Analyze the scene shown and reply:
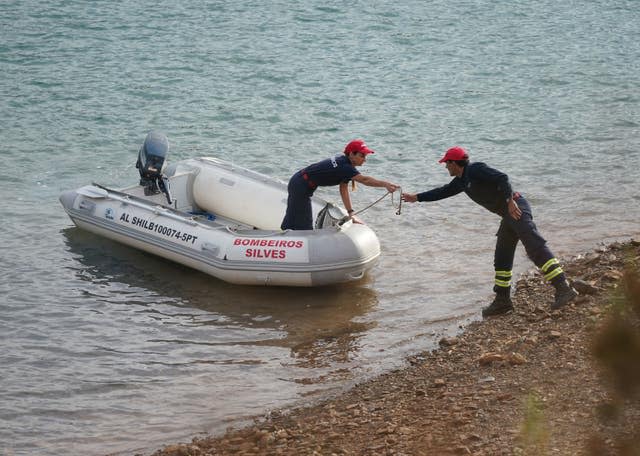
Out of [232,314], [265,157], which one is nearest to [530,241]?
[232,314]

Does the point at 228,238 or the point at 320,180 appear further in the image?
the point at 228,238

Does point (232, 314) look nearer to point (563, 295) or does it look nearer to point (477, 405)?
point (563, 295)

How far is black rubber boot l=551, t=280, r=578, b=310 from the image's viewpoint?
7137 millimetres

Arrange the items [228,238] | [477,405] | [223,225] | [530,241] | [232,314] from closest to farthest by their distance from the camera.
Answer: [477,405] < [530,241] < [232,314] < [228,238] < [223,225]

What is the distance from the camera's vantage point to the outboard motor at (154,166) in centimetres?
1036

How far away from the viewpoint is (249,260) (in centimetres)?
888

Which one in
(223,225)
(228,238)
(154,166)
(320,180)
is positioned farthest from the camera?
(154,166)

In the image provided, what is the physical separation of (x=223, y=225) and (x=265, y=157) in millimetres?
4354

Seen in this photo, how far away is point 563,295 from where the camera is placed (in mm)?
7148

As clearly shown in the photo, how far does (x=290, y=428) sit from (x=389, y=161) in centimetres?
788

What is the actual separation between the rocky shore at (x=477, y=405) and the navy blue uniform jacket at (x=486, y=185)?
0.90 m

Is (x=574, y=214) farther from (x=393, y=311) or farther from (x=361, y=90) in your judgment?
(x=361, y=90)

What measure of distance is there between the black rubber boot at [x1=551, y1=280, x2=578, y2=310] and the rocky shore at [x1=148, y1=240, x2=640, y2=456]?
54mm

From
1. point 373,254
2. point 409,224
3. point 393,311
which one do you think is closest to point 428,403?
point 393,311
